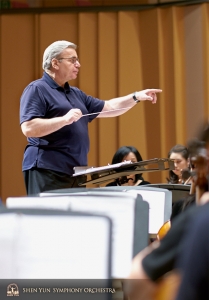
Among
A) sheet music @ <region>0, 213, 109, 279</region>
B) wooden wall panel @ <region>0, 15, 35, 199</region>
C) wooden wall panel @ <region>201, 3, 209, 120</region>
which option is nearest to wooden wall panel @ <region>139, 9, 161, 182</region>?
wooden wall panel @ <region>201, 3, 209, 120</region>

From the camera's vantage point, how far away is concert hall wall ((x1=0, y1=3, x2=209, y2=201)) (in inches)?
209

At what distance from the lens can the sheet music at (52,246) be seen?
148cm

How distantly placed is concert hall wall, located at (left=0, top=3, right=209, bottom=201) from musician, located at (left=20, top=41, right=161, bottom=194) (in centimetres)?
Answer: 241

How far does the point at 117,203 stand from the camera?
1749 millimetres

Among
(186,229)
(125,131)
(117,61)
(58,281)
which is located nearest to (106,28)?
(117,61)

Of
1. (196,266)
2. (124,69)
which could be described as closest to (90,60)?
(124,69)

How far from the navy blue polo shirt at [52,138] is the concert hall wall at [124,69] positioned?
2441mm

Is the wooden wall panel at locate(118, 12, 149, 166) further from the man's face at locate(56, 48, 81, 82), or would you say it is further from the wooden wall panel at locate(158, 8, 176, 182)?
the man's face at locate(56, 48, 81, 82)

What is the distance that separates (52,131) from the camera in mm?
2781

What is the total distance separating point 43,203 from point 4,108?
3914mm

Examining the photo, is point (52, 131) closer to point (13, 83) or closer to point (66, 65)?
point (66, 65)

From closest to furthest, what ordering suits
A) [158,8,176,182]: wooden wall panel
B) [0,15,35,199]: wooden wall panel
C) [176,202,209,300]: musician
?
1. [176,202,209,300]: musician
2. [158,8,176,182]: wooden wall panel
3. [0,15,35,199]: wooden wall panel

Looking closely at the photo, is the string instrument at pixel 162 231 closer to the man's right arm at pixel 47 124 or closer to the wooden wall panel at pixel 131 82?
the man's right arm at pixel 47 124

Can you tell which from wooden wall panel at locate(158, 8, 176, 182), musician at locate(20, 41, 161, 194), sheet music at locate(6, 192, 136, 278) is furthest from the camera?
wooden wall panel at locate(158, 8, 176, 182)
